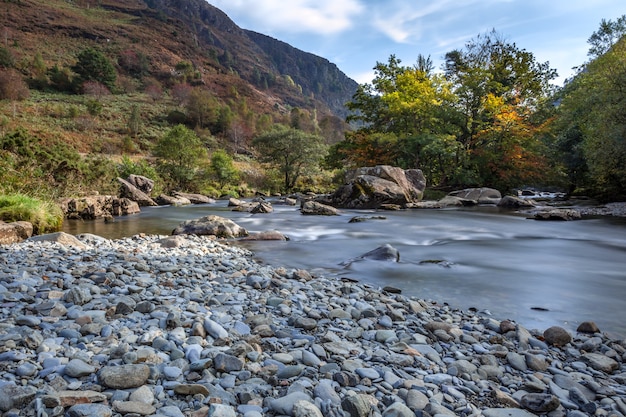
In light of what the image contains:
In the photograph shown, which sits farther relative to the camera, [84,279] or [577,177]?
[577,177]

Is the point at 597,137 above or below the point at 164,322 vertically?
above

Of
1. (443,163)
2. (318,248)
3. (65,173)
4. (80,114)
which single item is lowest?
(318,248)

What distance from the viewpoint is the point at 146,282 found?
13.2 feet

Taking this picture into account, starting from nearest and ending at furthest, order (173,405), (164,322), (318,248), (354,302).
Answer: (173,405) < (164,322) < (354,302) < (318,248)

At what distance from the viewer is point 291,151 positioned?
28.3 m

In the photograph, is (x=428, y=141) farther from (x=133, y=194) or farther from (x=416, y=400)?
(x=416, y=400)

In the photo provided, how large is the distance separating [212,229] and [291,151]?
20047mm

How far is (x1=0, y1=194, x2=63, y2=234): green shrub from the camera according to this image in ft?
26.6

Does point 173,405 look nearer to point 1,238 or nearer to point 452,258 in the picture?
point 452,258

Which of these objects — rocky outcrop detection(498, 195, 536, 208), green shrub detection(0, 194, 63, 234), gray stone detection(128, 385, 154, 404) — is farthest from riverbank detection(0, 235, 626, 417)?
rocky outcrop detection(498, 195, 536, 208)

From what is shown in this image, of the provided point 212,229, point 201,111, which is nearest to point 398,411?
point 212,229

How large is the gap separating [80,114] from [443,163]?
123 feet

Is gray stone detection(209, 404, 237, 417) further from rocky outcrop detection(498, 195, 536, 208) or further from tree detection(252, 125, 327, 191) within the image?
tree detection(252, 125, 327, 191)

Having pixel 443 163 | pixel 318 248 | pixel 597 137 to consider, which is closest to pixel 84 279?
pixel 318 248
